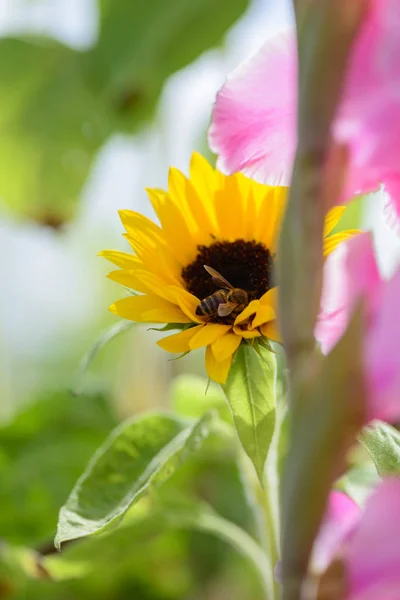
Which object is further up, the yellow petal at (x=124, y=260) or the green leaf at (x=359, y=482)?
the yellow petal at (x=124, y=260)

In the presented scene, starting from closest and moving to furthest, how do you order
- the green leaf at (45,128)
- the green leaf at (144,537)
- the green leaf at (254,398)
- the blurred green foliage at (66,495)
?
the green leaf at (254,398), the green leaf at (144,537), the blurred green foliage at (66,495), the green leaf at (45,128)

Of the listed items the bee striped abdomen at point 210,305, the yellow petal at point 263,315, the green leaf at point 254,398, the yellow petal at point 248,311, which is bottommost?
the green leaf at point 254,398

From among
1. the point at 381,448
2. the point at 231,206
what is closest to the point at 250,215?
the point at 231,206

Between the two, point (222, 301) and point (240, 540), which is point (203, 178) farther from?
point (240, 540)

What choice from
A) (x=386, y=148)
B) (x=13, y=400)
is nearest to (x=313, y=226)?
(x=386, y=148)

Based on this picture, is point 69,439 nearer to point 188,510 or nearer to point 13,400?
point 188,510

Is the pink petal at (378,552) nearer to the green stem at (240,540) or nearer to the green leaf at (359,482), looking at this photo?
the green leaf at (359,482)

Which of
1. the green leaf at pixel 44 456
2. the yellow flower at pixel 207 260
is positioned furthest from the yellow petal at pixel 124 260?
the green leaf at pixel 44 456
